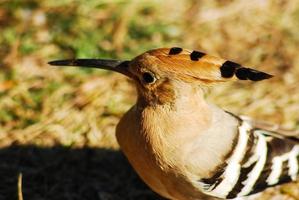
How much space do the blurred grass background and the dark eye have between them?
0.93 m

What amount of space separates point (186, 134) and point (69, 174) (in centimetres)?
98

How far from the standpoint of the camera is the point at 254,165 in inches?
133

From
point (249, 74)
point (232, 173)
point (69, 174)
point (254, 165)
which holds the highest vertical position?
point (249, 74)

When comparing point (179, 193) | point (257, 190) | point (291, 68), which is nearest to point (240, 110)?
point (291, 68)

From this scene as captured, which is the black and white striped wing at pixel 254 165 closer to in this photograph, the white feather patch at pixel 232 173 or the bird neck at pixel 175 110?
the white feather patch at pixel 232 173

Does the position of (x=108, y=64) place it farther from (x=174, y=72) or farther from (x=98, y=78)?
(x=98, y=78)

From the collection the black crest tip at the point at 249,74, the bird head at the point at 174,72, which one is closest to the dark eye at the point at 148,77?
the bird head at the point at 174,72

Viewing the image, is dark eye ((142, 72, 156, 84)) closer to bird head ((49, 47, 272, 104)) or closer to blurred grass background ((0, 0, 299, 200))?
bird head ((49, 47, 272, 104))

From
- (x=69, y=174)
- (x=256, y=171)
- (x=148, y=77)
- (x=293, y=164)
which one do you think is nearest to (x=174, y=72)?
(x=148, y=77)

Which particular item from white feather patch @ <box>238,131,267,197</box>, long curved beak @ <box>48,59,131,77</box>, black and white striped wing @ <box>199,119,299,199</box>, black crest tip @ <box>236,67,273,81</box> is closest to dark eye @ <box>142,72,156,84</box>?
long curved beak @ <box>48,59,131,77</box>

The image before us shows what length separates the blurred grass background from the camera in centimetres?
381

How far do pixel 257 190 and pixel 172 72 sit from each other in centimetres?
92

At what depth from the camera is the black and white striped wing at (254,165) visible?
328 centimetres

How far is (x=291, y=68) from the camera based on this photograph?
461 cm
